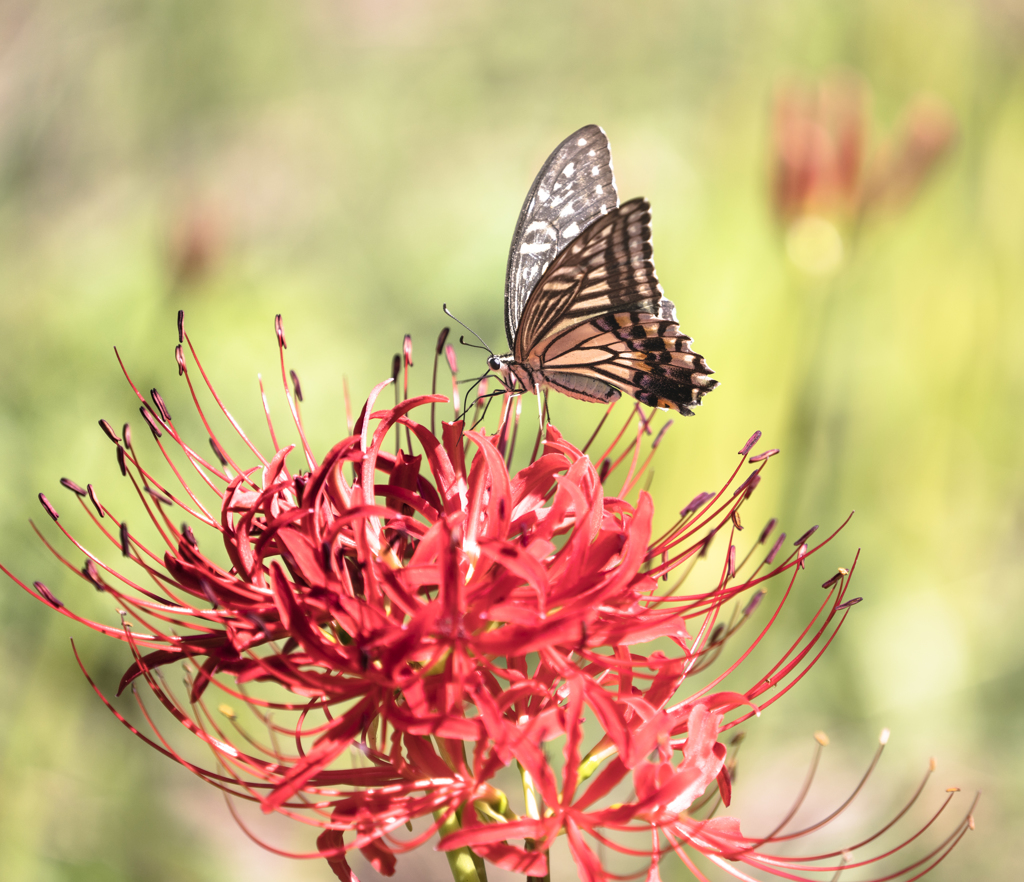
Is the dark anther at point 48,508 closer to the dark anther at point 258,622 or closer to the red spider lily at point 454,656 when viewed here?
the red spider lily at point 454,656

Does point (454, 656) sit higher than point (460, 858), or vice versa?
point (454, 656)

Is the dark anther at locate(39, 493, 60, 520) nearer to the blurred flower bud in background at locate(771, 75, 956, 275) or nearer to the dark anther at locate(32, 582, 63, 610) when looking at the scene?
the dark anther at locate(32, 582, 63, 610)

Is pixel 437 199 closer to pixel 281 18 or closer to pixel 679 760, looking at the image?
pixel 281 18

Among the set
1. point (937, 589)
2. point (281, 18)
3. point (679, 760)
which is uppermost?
point (281, 18)

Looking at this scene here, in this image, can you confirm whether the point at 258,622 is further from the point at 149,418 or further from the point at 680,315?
the point at 680,315

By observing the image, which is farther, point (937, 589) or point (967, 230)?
point (967, 230)

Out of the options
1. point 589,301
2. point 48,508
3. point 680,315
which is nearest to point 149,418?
point 48,508

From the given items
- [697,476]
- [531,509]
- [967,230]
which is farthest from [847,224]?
[531,509]
